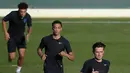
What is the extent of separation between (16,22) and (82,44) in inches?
247

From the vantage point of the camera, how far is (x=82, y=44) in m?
17.2

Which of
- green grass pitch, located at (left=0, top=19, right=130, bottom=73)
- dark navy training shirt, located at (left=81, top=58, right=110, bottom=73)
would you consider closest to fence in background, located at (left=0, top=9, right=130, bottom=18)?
green grass pitch, located at (left=0, top=19, right=130, bottom=73)

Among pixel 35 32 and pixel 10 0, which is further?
pixel 10 0

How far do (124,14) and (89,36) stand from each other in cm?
850

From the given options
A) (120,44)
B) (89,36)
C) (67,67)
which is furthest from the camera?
(89,36)

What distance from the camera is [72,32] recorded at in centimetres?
2050

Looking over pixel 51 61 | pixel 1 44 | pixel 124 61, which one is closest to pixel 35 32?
pixel 1 44

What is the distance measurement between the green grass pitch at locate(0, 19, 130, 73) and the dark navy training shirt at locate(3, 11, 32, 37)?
1.55 m

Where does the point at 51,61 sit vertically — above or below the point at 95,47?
below

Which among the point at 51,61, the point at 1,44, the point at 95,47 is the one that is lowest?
the point at 1,44

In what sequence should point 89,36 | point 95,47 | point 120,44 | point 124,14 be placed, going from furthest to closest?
point 124,14, point 89,36, point 120,44, point 95,47

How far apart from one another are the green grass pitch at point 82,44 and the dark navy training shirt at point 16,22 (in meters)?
1.55

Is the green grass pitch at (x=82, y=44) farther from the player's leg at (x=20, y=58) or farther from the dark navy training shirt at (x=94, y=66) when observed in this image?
the dark navy training shirt at (x=94, y=66)

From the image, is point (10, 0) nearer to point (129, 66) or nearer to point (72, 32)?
point (72, 32)
